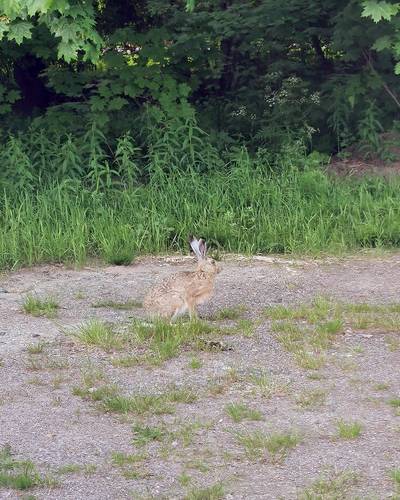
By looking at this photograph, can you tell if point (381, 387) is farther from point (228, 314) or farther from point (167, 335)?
point (228, 314)

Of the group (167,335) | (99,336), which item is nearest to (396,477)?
(167,335)

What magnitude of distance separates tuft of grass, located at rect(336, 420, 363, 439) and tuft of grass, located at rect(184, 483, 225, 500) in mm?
931

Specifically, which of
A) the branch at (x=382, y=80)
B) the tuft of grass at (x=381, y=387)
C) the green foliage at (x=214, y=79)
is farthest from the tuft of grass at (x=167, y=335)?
the branch at (x=382, y=80)

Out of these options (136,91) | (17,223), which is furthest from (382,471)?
(136,91)

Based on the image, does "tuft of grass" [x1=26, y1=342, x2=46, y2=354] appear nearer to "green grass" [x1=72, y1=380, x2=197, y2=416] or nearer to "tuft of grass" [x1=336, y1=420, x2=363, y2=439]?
"green grass" [x1=72, y1=380, x2=197, y2=416]

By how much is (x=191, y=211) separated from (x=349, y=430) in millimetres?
5332

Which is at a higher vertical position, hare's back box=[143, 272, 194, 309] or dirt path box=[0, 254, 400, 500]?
hare's back box=[143, 272, 194, 309]

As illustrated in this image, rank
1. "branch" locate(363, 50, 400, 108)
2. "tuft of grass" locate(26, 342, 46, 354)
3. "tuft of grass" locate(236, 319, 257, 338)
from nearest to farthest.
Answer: "tuft of grass" locate(26, 342, 46, 354), "tuft of grass" locate(236, 319, 257, 338), "branch" locate(363, 50, 400, 108)

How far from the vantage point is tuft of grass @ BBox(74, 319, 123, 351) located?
290 inches

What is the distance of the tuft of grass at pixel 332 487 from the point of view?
4980 millimetres

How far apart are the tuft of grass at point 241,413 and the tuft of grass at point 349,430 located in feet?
1.58

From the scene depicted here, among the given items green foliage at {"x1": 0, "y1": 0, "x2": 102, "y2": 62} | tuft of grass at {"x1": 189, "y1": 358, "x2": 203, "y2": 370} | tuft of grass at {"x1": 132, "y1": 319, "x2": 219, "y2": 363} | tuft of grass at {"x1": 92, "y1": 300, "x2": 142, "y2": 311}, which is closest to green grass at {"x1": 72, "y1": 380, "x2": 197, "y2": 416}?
tuft of grass at {"x1": 189, "y1": 358, "x2": 203, "y2": 370}

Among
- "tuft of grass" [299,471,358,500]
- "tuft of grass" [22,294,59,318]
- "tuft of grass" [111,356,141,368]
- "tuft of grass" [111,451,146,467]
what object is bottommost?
"tuft of grass" [299,471,358,500]

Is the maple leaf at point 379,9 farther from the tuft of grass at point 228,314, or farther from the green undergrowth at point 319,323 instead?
the tuft of grass at point 228,314
